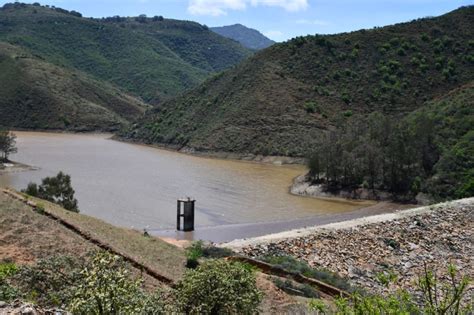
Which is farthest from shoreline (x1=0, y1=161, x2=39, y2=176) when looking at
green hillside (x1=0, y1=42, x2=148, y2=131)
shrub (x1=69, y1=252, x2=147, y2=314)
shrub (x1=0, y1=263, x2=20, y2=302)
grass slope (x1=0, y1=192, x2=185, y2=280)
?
green hillside (x1=0, y1=42, x2=148, y2=131)

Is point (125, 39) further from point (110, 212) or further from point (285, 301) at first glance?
→ point (285, 301)

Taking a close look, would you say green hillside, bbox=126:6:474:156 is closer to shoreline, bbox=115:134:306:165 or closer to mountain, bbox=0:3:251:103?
shoreline, bbox=115:134:306:165

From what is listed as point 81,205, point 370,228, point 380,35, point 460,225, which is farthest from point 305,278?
point 380,35

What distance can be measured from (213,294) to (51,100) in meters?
106

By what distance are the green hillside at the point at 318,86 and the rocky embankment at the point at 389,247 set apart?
35.8 meters

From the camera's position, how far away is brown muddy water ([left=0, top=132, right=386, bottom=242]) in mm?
34844

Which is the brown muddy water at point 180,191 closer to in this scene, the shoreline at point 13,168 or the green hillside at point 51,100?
the shoreline at point 13,168

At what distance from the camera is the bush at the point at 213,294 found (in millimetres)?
11336

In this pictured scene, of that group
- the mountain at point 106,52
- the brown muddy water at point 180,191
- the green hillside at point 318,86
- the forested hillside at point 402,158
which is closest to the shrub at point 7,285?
Result: the brown muddy water at point 180,191

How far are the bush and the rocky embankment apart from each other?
1047cm

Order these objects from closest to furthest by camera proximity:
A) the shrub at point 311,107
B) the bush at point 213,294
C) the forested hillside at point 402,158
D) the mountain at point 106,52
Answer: the bush at point 213,294
the forested hillside at point 402,158
the shrub at point 311,107
the mountain at point 106,52

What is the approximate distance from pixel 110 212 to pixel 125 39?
541ft

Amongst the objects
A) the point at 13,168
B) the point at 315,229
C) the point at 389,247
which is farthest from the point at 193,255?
the point at 13,168

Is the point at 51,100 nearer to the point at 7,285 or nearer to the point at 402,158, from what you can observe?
the point at 402,158
